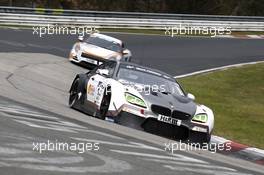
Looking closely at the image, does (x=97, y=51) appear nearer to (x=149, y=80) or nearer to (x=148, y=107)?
(x=149, y=80)

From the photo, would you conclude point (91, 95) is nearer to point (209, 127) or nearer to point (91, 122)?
point (91, 122)

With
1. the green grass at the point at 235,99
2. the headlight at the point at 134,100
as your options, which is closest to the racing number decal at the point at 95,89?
the headlight at the point at 134,100

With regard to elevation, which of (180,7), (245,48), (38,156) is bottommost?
(38,156)

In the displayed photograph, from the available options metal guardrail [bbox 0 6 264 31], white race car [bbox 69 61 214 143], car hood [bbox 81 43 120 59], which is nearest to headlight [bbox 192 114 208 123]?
white race car [bbox 69 61 214 143]

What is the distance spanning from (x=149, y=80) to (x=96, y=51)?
1184 centimetres

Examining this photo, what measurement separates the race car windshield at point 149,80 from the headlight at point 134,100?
2.36ft

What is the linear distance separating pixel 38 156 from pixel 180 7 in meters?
54.2

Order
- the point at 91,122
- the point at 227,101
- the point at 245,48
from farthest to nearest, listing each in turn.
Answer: the point at 245,48
the point at 227,101
the point at 91,122

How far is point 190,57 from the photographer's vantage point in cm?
2838

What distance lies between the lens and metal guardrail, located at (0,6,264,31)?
3578 centimetres

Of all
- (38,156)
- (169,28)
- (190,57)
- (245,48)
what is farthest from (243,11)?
(38,156)

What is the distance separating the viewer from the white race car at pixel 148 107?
34.8 feet

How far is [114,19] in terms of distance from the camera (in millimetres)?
39312

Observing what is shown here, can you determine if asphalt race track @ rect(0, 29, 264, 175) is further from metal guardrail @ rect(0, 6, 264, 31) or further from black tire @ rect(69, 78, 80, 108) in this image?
metal guardrail @ rect(0, 6, 264, 31)
